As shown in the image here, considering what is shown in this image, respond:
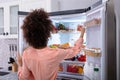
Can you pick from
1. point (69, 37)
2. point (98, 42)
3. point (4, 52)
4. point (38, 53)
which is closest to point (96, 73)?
point (98, 42)

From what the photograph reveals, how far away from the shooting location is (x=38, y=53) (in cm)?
132

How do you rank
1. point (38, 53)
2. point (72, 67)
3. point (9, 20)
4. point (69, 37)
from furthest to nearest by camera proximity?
point (9, 20) → point (69, 37) → point (72, 67) → point (38, 53)

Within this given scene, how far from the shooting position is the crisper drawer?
6.85 feet

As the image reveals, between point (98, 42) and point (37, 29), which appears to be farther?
point (98, 42)

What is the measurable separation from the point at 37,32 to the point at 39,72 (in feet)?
1.04

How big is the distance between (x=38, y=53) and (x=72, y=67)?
95 centimetres

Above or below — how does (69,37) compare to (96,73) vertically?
above

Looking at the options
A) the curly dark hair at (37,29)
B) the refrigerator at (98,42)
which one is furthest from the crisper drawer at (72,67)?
the curly dark hair at (37,29)

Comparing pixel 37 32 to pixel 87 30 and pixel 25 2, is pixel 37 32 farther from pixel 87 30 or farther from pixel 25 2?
pixel 25 2

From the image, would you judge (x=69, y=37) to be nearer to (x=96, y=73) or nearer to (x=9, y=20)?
(x=96, y=73)

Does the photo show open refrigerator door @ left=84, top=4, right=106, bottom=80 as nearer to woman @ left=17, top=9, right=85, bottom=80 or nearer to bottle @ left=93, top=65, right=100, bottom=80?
bottle @ left=93, top=65, right=100, bottom=80

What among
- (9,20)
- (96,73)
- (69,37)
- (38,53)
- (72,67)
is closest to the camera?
(38,53)

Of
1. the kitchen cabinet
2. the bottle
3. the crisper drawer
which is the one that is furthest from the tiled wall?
the bottle

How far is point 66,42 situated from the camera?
240cm
